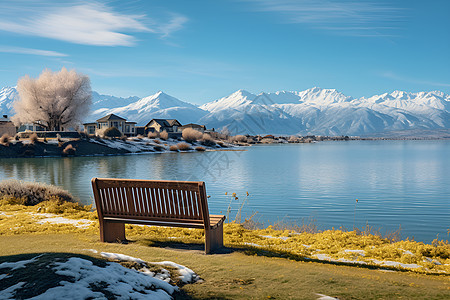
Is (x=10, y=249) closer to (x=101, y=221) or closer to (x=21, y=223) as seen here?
(x=101, y=221)

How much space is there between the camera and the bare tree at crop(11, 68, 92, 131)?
7619cm

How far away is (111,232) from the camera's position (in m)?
9.09

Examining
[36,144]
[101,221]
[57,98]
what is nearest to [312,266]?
[101,221]

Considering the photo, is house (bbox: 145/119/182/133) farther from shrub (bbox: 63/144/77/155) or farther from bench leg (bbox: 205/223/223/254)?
bench leg (bbox: 205/223/223/254)

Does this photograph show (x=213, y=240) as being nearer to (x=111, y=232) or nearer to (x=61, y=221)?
(x=111, y=232)

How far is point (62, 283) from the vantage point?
4.91 meters

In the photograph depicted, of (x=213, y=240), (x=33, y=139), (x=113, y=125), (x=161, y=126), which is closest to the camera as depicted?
(x=213, y=240)

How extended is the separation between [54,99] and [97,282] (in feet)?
260

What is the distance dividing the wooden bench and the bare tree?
244 ft

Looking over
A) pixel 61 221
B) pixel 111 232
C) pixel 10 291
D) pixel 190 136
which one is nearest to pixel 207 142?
pixel 190 136

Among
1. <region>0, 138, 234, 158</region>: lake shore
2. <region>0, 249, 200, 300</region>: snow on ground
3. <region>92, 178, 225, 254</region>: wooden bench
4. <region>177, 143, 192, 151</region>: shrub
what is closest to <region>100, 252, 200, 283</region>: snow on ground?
<region>0, 249, 200, 300</region>: snow on ground

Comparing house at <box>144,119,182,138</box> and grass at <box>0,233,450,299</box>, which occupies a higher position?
house at <box>144,119,182,138</box>

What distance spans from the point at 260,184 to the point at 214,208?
11.5 metres

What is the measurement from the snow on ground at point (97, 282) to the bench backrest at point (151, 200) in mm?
2063
